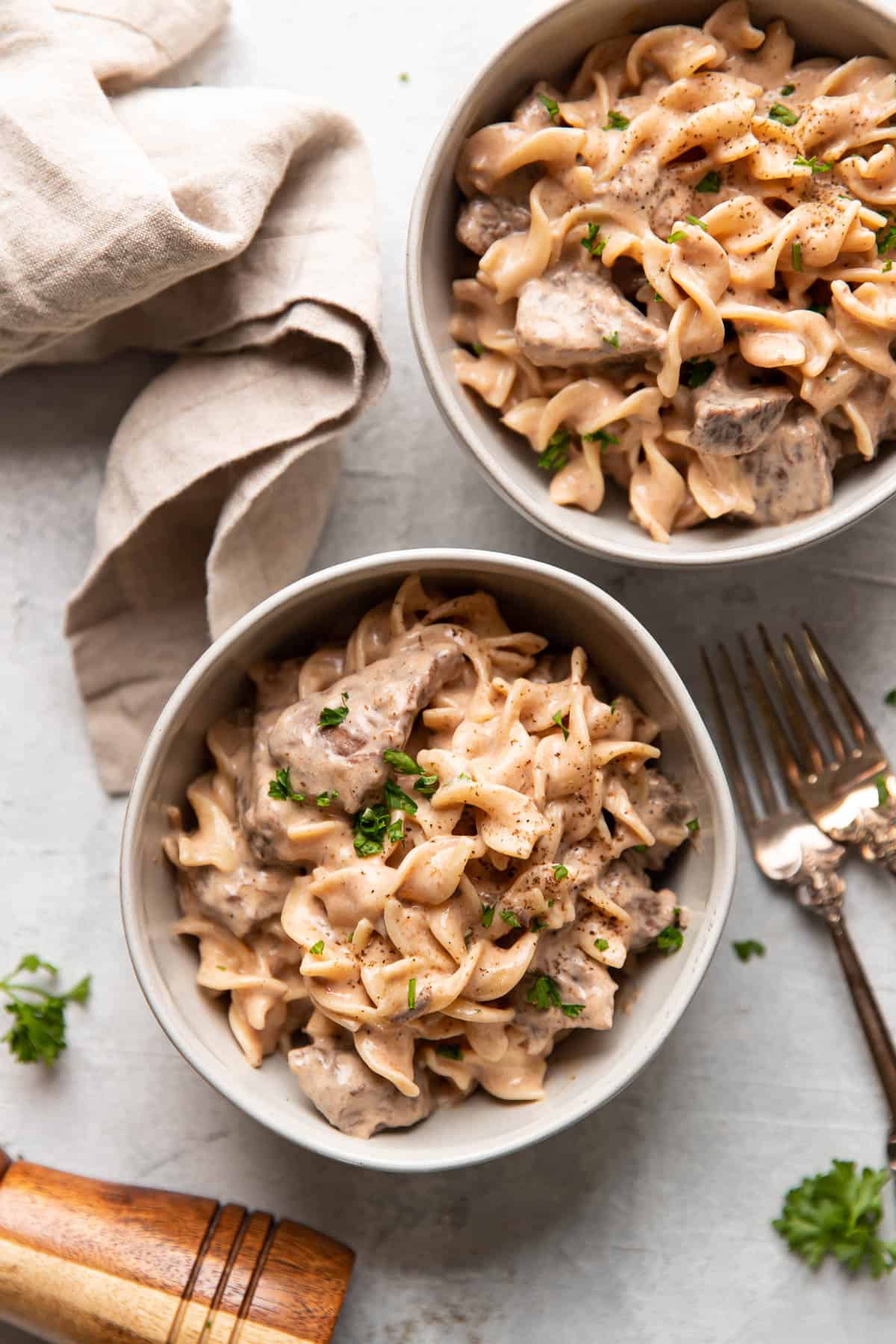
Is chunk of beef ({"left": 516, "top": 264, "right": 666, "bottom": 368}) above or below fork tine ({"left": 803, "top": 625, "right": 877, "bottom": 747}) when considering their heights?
above

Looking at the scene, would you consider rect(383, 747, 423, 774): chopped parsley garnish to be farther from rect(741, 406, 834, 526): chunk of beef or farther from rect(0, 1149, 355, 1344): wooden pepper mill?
rect(0, 1149, 355, 1344): wooden pepper mill

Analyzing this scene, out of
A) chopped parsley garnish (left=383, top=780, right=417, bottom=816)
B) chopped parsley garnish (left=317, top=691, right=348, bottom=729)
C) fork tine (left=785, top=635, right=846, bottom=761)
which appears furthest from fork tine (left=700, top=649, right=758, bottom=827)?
chopped parsley garnish (left=317, top=691, right=348, bottom=729)

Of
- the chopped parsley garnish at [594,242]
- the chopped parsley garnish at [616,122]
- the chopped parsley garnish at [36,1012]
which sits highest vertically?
the chopped parsley garnish at [616,122]

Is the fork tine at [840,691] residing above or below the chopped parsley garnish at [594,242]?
below

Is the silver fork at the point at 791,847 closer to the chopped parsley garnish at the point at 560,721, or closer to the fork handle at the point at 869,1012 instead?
the fork handle at the point at 869,1012

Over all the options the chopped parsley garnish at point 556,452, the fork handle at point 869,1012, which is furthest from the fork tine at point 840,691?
the chopped parsley garnish at point 556,452

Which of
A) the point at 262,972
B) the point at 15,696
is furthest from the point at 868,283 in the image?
the point at 15,696

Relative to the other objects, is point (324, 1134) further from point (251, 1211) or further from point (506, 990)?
point (251, 1211)
